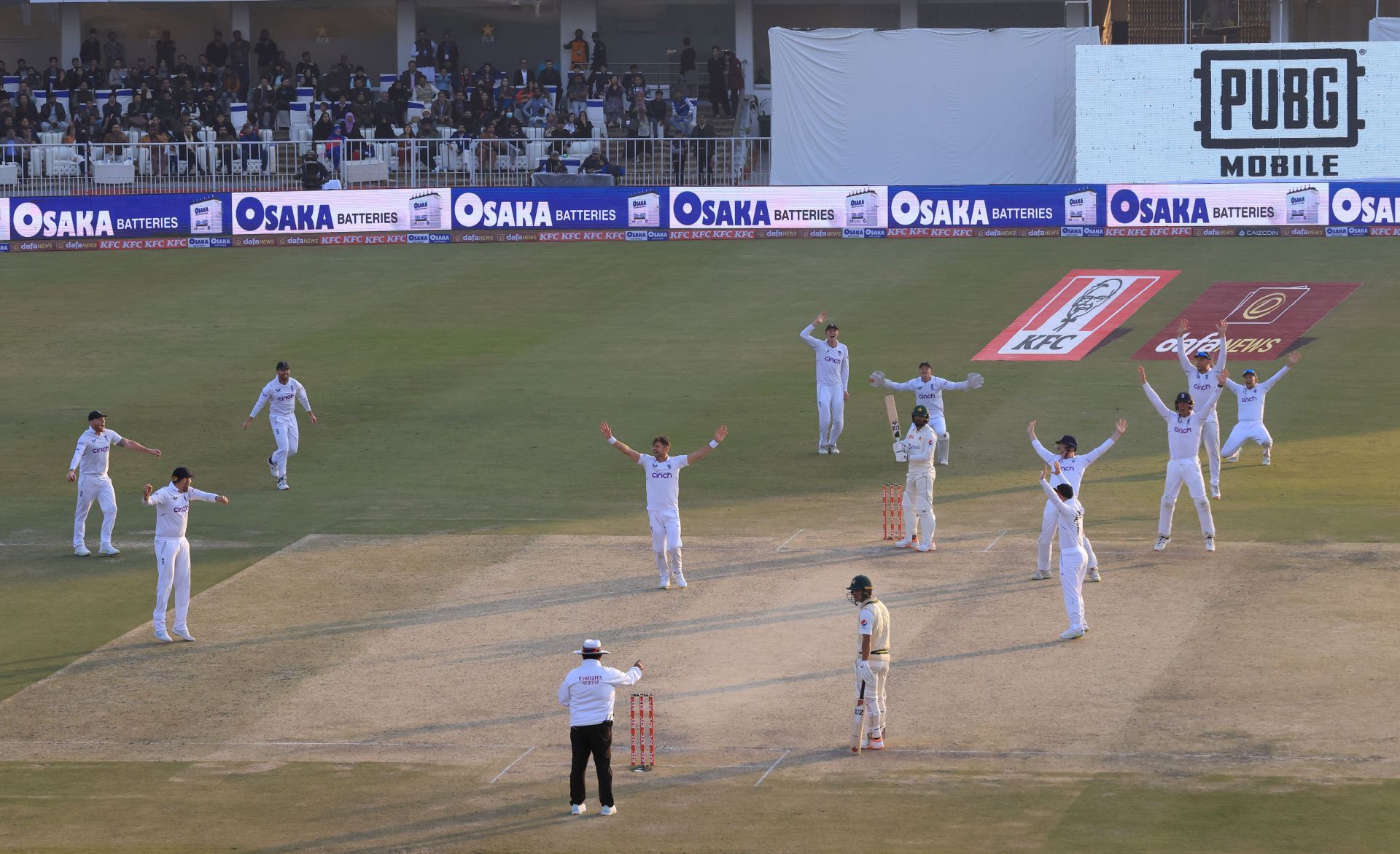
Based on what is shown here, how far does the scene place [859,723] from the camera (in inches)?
672

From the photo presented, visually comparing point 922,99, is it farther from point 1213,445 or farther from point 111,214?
point 1213,445

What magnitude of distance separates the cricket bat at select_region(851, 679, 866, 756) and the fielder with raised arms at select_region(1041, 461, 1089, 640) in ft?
12.9

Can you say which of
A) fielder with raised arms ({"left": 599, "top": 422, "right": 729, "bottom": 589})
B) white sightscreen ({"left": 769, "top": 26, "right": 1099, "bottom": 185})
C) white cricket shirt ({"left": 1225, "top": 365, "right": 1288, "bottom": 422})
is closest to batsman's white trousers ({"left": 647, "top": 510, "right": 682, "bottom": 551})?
fielder with raised arms ({"left": 599, "top": 422, "right": 729, "bottom": 589})

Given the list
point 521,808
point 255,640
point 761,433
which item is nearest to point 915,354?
point 761,433

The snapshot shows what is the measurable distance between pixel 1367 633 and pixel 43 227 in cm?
3510

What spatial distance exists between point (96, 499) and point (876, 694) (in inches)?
506

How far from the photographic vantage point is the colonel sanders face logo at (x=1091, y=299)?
38344 mm

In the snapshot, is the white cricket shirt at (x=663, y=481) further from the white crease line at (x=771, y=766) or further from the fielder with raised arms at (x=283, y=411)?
the fielder with raised arms at (x=283, y=411)

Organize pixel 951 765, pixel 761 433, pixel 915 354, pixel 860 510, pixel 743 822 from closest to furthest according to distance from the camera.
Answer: pixel 743 822
pixel 951 765
pixel 860 510
pixel 761 433
pixel 915 354

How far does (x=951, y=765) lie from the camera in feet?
54.9

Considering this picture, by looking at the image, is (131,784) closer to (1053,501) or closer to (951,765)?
(951,765)

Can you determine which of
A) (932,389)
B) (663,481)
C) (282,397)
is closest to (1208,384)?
(932,389)

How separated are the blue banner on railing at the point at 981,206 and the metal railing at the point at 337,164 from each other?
606 centimetres

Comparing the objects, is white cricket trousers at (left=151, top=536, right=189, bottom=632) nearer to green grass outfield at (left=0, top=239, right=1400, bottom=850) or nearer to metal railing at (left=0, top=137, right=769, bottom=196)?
green grass outfield at (left=0, top=239, right=1400, bottom=850)
